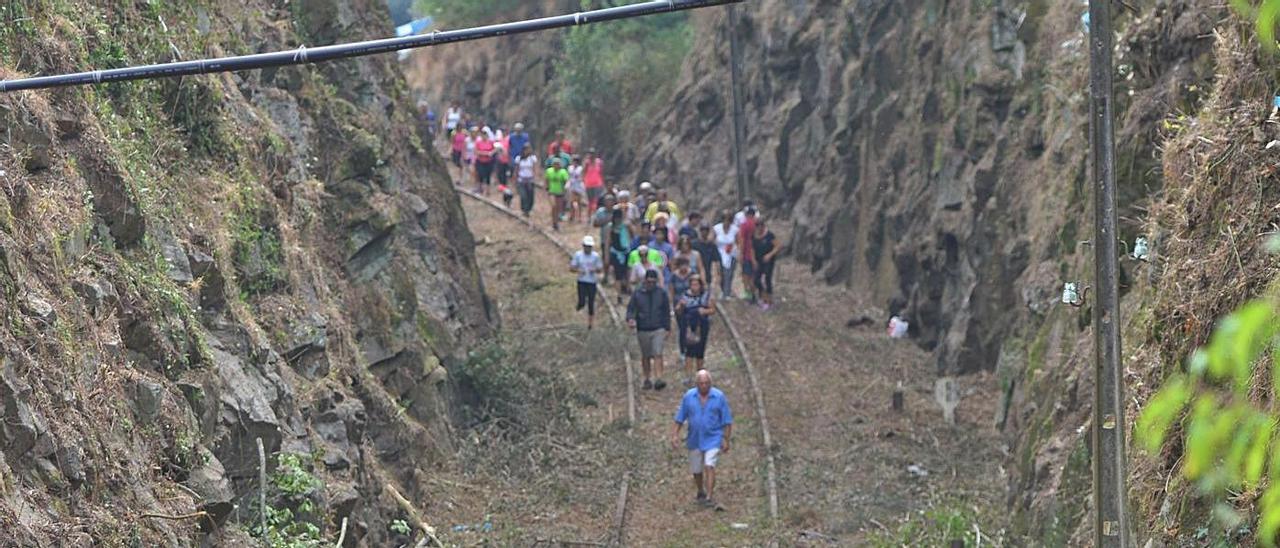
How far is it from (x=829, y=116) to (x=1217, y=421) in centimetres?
2673

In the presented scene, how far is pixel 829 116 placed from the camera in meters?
29.8

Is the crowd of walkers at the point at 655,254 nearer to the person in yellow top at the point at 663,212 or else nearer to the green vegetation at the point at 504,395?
the person in yellow top at the point at 663,212

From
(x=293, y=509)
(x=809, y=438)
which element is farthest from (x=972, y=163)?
(x=293, y=509)

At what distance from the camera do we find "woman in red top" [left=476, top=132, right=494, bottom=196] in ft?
111

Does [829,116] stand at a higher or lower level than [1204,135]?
lower

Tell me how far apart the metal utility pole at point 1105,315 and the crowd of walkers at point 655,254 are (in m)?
6.63

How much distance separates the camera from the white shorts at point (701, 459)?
16.1 metres

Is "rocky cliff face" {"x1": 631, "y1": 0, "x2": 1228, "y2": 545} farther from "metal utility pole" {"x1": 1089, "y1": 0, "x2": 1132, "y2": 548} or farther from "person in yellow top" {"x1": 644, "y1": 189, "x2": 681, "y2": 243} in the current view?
"person in yellow top" {"x1": 644, "y1": 189, "x2": 681, "y2": 243}

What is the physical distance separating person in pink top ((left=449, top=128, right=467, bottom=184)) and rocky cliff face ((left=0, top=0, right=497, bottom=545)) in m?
16.5

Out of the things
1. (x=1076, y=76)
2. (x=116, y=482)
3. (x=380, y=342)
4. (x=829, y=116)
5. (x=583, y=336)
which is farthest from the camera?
(x=829, y=116)

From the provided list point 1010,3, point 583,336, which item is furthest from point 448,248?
point 1010,3

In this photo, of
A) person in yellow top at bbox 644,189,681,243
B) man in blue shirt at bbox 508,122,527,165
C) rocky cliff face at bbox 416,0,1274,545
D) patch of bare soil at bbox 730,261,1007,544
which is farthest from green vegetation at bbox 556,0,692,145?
patch of bare soil at bbox 730,261,1007,544

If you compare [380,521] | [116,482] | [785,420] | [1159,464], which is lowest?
[785,420]

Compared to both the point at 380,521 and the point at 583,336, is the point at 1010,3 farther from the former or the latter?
the point at 380,521
